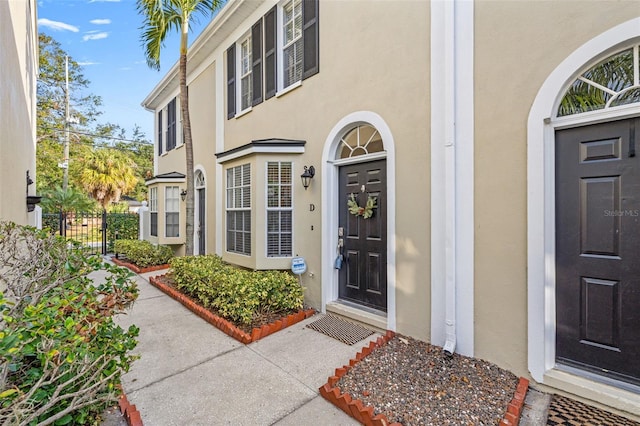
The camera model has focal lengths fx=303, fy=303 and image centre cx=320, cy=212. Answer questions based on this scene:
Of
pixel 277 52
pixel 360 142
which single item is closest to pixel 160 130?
pixel 277 52

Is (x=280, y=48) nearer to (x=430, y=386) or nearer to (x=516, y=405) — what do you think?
(x=430, y=386)

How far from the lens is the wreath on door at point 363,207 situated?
4289mm

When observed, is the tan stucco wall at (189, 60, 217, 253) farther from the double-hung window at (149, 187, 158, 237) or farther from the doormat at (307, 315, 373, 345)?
the doormat at (307, 315, 373, 345)

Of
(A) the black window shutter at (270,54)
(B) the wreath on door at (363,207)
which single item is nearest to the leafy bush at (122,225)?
(A) the black window shutter at (270,54)

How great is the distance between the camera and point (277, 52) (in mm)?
5820

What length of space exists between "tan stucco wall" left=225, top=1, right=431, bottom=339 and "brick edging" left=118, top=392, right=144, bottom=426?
282 centimetres

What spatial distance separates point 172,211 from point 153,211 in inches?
36.2

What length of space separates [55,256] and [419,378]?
3.36 m

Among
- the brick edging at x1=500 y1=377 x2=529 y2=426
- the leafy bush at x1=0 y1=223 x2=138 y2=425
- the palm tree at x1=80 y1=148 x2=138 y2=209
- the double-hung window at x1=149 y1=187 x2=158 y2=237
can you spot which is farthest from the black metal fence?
the brick edging at x1=500 y1=377 x2=529 y2=426

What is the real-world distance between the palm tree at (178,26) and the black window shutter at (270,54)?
165 cm

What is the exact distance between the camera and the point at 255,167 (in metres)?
5.27

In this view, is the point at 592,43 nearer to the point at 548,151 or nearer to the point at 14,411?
the point at 548,151

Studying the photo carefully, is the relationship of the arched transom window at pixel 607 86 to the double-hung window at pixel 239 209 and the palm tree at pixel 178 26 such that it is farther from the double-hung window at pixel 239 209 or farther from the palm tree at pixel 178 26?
the palm tree at pixel 178 26

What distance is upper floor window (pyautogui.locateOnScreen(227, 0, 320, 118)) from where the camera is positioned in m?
5.16
